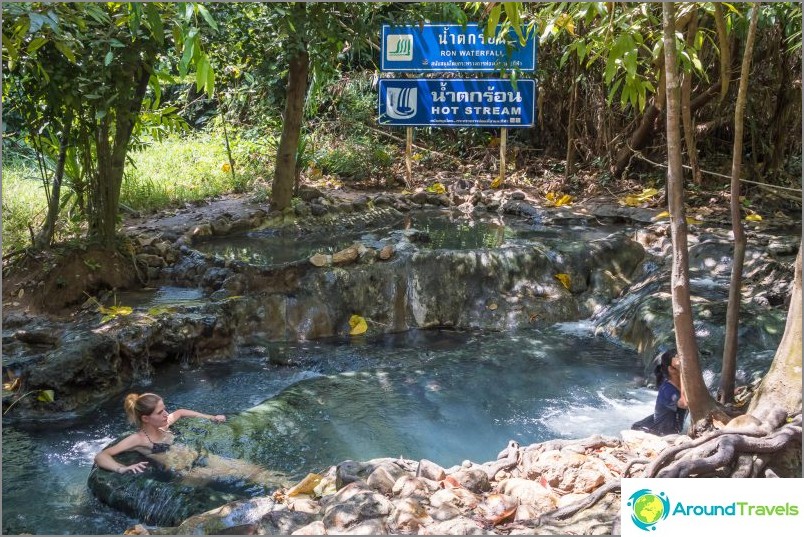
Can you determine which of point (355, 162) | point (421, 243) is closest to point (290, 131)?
point (421, 243)

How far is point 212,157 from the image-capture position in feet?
41.3

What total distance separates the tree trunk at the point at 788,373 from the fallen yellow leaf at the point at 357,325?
13.9ft

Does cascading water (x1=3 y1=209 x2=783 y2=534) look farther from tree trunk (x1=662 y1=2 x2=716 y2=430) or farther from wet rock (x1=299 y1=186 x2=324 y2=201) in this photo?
wet rock (x1=299 y1=186 x2=324 y2=201)

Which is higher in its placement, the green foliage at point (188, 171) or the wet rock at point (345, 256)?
the green foliage at point (188, 171)

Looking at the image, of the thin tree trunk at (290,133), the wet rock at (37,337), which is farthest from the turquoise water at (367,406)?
the thin tree trunk at (290,133)

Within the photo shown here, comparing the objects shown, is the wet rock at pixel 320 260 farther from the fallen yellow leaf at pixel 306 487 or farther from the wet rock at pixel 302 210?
the fallen yellow leaf at pixel 306 487

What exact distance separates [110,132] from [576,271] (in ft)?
15.8

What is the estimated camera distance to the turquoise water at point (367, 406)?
469cm

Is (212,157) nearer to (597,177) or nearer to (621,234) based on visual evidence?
(597,177)

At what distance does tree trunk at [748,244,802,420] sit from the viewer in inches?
141

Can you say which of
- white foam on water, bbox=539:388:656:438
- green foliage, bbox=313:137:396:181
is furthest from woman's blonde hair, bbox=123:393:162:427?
green foliage, bbox=313:137:396:181

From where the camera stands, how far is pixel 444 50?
10.9m

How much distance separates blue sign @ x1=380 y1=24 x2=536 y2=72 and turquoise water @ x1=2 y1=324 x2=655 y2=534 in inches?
188

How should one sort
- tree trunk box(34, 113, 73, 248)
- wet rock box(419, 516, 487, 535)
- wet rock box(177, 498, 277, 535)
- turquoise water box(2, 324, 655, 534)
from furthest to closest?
tree trunk box(34, 113, 73, 248), turquoise water box(2, 324, 655, 534), wet rock box(177, 498, 277, 535), wet rock box(419, 516, 487, 535)
